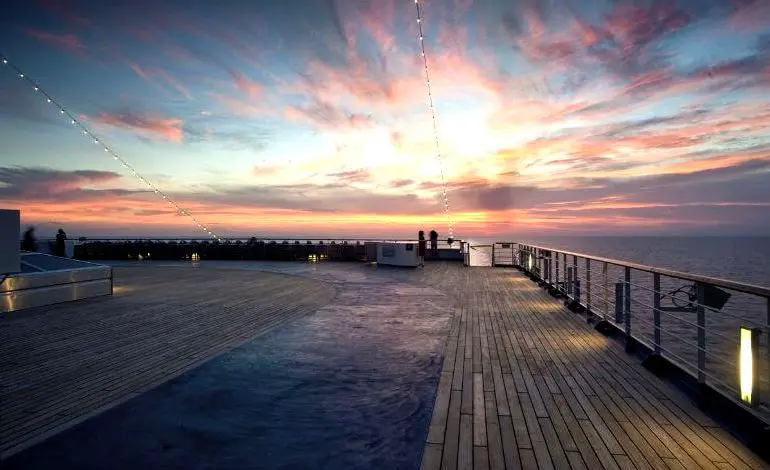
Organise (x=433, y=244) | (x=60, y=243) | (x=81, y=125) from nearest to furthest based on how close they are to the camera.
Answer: (x=81, y=125), (x=60, y=243), (x=433, y=244)

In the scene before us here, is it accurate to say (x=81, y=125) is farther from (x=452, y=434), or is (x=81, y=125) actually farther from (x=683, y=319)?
(x=683, y=319)

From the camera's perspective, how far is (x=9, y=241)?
771cm

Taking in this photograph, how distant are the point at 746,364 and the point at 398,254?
1679cm

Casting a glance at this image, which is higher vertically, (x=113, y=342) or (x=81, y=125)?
(x=81, y=125)

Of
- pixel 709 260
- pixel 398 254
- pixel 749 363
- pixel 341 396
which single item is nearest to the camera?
pixel 749 363

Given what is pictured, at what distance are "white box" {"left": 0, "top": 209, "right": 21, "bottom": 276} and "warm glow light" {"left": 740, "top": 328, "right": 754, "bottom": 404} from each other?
34.3 feet

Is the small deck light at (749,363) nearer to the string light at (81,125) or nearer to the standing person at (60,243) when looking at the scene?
the string light at (81,125)

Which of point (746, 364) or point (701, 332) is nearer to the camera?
point (746, 364)

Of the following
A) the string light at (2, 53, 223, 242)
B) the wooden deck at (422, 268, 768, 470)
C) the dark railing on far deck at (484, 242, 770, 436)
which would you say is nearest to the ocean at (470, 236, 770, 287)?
the dark railing on far deck at (484, 242, 770, 436)

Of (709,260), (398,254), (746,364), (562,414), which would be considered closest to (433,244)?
(398,254)

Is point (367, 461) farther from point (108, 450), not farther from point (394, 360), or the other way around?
point (394, 360)

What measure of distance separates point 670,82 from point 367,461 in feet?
42.1

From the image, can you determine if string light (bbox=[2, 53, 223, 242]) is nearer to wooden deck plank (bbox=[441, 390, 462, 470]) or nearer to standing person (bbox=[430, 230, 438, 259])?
standing person (bbox=[430, 230, 438, 259])

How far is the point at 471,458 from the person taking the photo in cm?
264
